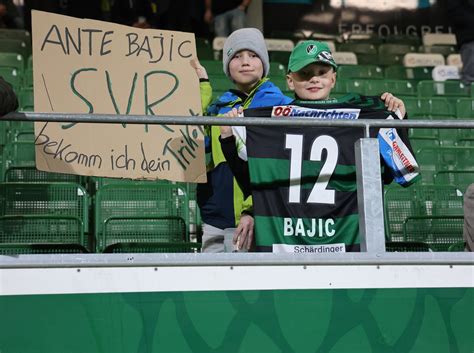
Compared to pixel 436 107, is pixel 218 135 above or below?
below

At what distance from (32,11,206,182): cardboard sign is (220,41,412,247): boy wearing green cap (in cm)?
16

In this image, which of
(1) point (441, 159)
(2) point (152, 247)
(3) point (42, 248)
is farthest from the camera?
(1) point (441, 159)

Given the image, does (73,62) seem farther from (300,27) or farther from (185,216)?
(300,27)

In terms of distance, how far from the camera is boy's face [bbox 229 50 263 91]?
4.65 m

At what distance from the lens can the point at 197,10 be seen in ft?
42.1

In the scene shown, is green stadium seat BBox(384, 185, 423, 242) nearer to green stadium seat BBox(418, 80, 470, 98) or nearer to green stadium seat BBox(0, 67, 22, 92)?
green stadium seat BBox(418, 80, 470, 98)

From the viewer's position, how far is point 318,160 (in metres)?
4.36

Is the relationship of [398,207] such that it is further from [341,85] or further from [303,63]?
[341,85]

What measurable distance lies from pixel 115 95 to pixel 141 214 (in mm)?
1818

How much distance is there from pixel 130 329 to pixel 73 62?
1.37 m

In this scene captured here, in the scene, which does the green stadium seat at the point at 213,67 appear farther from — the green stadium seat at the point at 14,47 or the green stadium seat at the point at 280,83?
the green stadium seat at the point at 14,47

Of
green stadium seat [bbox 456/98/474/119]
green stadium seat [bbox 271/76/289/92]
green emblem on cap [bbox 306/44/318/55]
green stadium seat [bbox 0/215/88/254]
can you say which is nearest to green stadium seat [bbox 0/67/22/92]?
green stadium seat [bbox 271/76/289/92]

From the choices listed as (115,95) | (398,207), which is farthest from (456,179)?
(115,95)

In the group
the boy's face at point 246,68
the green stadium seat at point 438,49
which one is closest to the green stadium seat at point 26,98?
the boy's face at point 246,68
